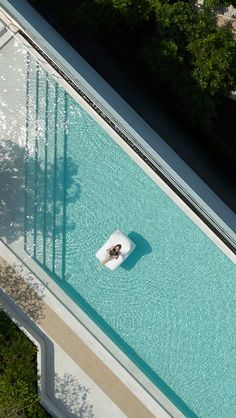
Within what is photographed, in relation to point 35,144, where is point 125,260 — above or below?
below

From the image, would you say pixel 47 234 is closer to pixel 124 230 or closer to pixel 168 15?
pixel 124 230

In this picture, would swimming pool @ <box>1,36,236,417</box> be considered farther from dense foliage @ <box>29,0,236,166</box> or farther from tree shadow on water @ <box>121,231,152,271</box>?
dense foliage @ <box>29,0,236,166</box>

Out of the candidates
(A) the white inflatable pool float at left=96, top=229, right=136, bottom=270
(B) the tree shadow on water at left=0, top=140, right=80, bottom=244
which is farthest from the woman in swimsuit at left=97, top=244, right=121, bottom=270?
(B) the tree shadow on water at left=0, top=140, right=80, bottom=244

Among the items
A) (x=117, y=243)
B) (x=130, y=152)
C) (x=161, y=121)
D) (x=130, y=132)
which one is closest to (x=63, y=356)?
(x=117, y=243)

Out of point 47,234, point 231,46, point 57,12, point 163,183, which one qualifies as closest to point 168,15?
point 231,46

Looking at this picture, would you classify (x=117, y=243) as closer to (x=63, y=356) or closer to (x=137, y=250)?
(x=137, y=250)

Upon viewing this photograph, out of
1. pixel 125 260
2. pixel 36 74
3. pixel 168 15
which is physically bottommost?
pixel 125 260

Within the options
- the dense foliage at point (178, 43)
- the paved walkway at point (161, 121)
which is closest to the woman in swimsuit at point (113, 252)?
the paved walkway at point (161, 121)
